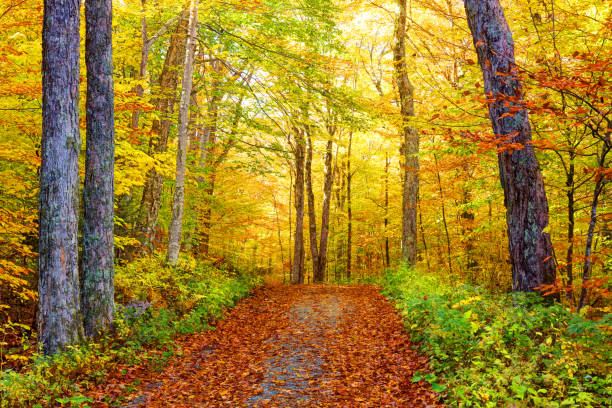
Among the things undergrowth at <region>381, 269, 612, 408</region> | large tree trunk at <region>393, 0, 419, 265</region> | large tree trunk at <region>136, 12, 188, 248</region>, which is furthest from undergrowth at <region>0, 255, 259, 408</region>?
large tree trunk at <region>393, 0, 419, 265</region>

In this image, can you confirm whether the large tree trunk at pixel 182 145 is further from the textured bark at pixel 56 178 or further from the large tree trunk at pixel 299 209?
the large tree trunk at pixel 299 209

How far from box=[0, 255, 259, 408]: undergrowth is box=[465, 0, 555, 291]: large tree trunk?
6.06 m

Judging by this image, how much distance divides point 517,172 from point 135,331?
22.9ft

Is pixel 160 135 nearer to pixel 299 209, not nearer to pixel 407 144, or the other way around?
pixel 407 144

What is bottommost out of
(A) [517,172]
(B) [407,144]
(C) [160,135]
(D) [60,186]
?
(D) [60,186]

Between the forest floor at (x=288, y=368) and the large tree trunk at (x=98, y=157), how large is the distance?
1704mm

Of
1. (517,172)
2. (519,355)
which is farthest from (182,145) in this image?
(519,355)

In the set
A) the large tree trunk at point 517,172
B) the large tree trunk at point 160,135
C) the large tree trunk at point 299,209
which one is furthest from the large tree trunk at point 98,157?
the large tree trunk at point 299,209

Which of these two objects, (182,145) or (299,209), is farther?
(299,209)

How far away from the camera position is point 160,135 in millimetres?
12195

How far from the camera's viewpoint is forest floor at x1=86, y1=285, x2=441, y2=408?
5.47m

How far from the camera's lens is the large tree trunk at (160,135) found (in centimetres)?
1171

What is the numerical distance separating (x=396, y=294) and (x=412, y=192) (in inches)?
173

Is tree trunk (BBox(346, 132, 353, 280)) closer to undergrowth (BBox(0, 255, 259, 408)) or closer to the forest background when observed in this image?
the forest background
